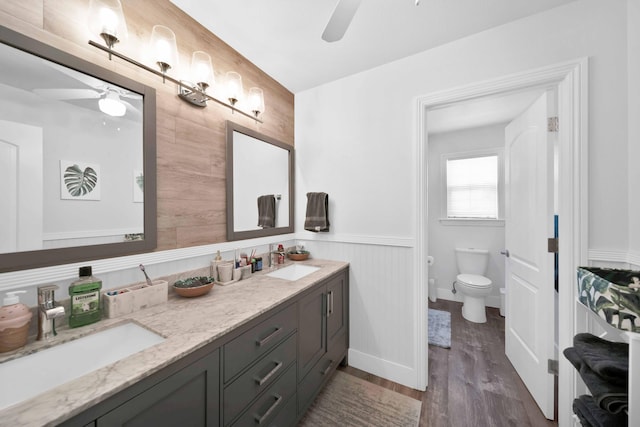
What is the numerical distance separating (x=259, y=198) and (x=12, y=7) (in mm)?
1396

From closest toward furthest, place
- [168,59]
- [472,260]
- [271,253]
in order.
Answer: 1. [168,59]
2. [271,253]
3. [472,260]

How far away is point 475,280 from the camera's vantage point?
108 inches

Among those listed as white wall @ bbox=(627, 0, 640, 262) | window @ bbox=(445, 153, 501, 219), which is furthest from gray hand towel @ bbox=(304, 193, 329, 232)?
window @ bbox=(445, 153, 501, 219)

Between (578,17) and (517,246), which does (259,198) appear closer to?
(517,246)

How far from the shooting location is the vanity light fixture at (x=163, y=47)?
3.96ft

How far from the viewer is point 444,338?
2.38m

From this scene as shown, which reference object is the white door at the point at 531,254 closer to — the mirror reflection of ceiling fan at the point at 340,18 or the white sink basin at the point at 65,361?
the mirror reflection of ceiling fan at the point at 340,18

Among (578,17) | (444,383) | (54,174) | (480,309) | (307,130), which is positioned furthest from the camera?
(480,309)

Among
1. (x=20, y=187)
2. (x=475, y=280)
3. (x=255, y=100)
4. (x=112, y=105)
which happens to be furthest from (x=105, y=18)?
(x=475, y=280)

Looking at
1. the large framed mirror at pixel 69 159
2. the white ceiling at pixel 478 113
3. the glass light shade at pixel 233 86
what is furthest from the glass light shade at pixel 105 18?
the white ceiling at pixel 478 113

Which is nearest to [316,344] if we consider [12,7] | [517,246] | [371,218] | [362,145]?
[371,218]

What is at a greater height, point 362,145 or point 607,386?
point 362,145

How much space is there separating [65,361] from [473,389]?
2.30 m

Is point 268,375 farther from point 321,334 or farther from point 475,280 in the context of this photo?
point 475,280
